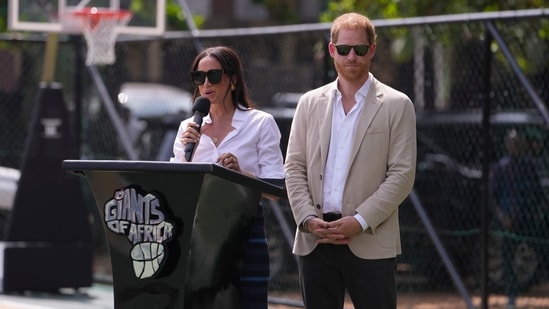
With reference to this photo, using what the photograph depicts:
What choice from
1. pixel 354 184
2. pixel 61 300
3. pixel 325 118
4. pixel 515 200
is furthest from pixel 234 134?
pixel 61 300

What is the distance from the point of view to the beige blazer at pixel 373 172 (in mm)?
5527

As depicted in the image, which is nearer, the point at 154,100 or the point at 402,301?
the point at 402,301

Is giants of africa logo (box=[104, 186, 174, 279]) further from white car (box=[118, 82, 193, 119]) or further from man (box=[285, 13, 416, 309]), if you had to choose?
white car (box=[118, 82, 193, 119])

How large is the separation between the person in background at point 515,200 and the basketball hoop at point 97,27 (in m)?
3.84

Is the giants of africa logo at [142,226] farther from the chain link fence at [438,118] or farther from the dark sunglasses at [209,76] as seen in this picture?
the chain link fence at [438,118]

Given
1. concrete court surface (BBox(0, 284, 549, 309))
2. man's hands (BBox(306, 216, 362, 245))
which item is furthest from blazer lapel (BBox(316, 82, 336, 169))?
concrete court surface (BBox(0, 284, 549, 309))

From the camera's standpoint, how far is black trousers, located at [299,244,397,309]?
5.54 metres

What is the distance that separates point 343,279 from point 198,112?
104 cm

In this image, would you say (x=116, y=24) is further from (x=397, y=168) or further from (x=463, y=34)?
(x=397, y=168)

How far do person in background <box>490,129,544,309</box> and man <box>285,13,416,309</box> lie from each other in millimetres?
4772

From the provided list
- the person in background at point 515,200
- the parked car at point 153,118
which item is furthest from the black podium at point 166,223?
the parked car at point 153,118

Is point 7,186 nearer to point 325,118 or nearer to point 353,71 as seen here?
point 325,118

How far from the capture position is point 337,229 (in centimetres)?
543

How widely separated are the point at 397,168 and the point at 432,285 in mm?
5239
